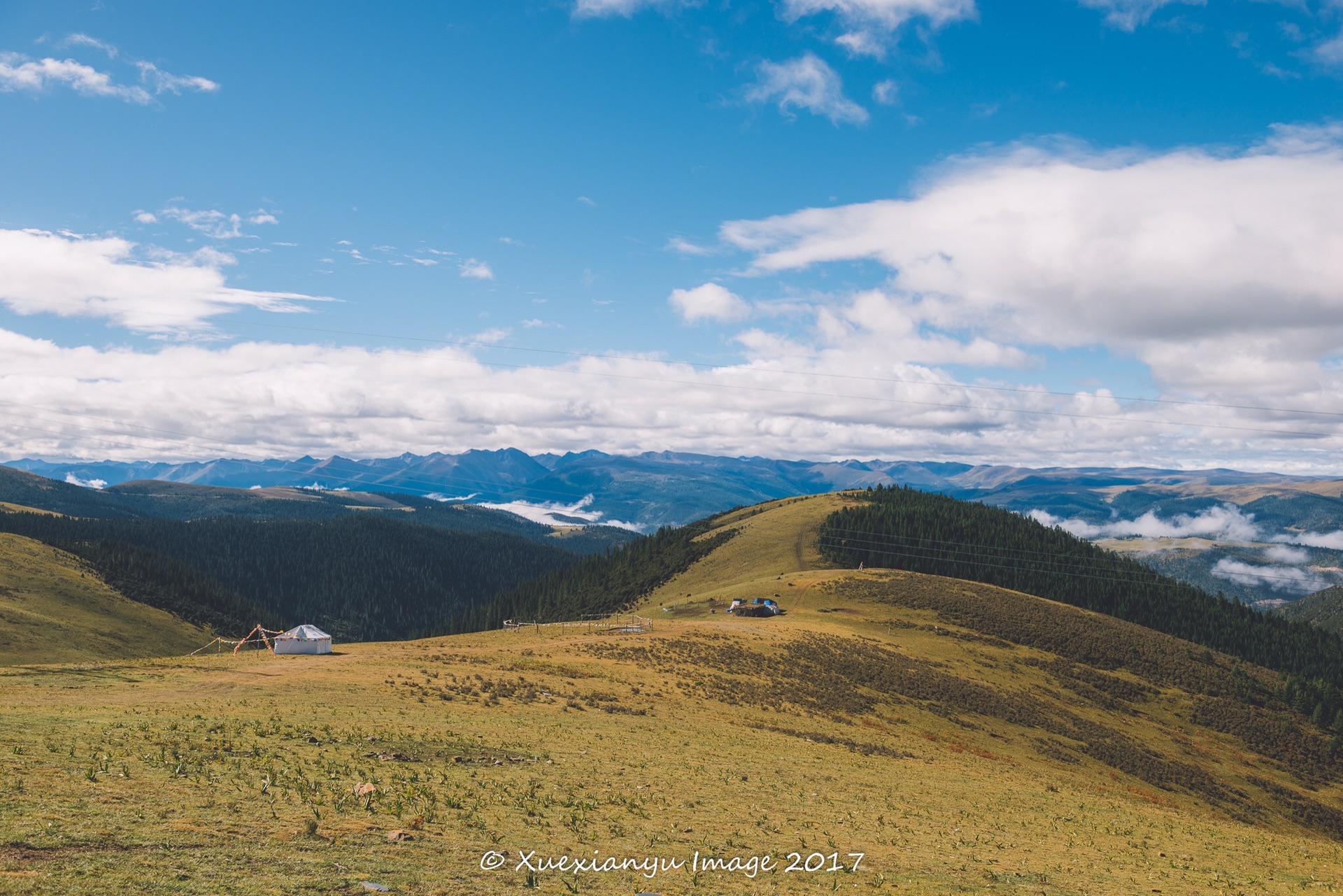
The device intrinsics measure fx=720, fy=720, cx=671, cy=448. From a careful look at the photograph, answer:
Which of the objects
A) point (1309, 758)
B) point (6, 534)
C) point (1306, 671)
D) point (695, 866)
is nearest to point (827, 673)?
point (695, 866)

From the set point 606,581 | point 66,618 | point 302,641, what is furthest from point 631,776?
point 606,581

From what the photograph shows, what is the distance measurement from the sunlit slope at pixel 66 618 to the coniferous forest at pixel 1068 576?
12067 cm

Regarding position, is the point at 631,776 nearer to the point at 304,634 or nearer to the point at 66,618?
the point at 304,634

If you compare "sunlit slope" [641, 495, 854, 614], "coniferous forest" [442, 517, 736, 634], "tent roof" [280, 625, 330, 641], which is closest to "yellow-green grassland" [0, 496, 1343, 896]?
"tent roof" [280, 625, 330, 641]

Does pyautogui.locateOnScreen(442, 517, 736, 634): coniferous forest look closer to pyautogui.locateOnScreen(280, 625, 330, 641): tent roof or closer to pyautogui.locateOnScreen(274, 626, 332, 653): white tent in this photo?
pyautogui.locateOnScreen(274, 626, 332, 653): white tent

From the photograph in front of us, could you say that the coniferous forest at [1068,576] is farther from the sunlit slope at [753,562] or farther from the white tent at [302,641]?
the white tent at [302,641]

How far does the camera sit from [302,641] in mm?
65375

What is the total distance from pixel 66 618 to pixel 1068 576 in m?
189

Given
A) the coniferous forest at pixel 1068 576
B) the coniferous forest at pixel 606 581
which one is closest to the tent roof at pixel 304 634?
the coniferous forest at pixel 606 581

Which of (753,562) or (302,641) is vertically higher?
(302,641)

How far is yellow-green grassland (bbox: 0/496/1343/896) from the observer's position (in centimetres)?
1680

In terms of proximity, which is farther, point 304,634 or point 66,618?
point 66,618

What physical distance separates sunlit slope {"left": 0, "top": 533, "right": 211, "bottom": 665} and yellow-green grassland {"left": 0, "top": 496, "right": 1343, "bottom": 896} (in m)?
52.1

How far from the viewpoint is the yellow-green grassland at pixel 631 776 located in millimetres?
16797
